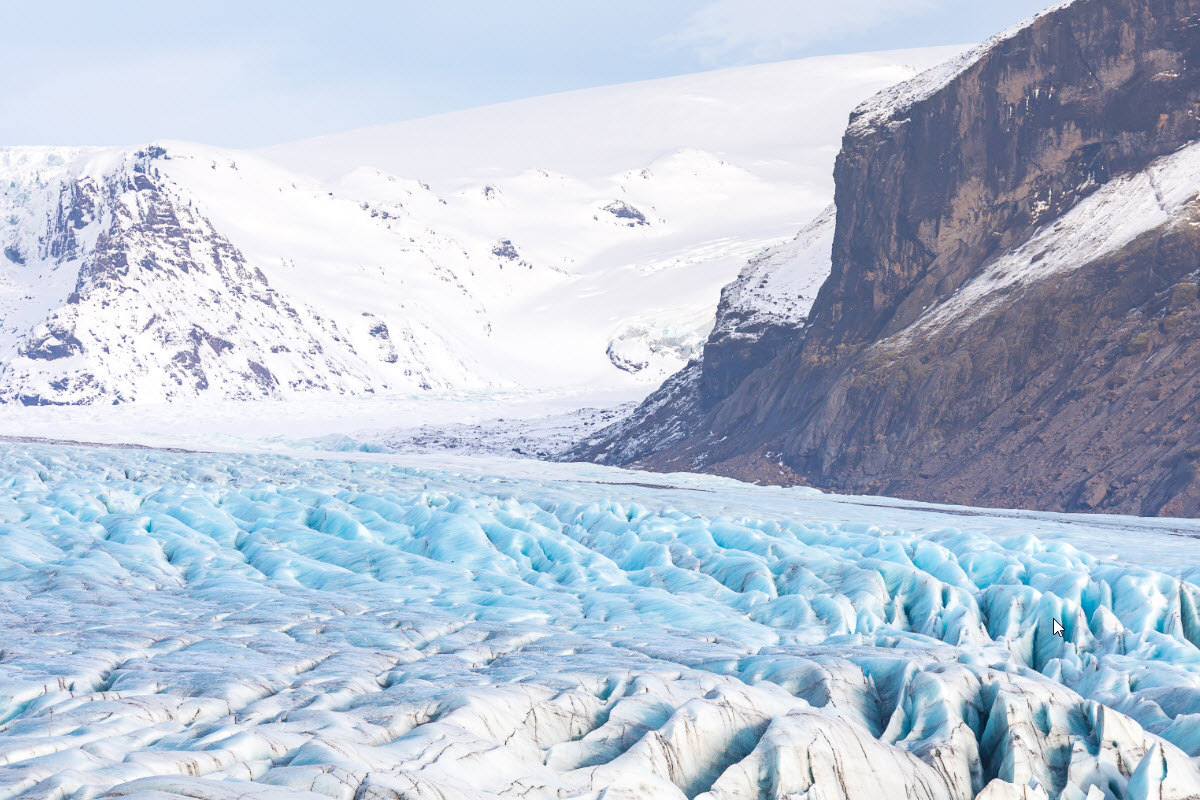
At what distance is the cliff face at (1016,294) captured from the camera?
47.1 m

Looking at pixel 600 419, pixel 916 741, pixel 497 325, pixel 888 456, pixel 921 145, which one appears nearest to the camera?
pixel 916 741

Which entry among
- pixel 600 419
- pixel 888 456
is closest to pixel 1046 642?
pixel 888 456

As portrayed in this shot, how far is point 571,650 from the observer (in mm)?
18312

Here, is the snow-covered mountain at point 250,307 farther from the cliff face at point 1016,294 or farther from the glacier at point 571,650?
the glacier at point 571,650

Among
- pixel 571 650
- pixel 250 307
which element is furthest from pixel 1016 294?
pixel 250 307

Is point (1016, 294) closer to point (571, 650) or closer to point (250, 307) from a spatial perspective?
point (571, 650)

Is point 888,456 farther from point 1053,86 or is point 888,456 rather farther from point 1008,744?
point 1008,744

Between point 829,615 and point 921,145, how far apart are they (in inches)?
1899

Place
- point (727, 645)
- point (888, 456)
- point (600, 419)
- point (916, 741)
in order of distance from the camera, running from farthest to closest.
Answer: point (600, 419) → point (888, 456) → point (727, 645) → point (916, 741)

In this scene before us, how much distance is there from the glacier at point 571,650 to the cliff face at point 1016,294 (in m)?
13.3

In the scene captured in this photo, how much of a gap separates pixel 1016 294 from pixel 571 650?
43850 millimetres

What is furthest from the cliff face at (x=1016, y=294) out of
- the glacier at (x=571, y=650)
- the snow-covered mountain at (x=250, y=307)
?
the snow-covered mountain at (x=250, y=307)

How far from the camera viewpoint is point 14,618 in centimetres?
1955

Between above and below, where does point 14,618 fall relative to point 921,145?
below
